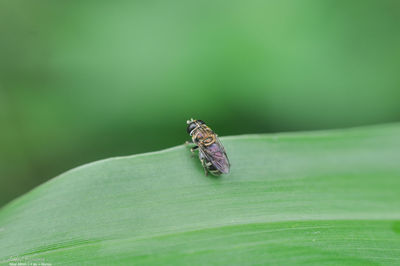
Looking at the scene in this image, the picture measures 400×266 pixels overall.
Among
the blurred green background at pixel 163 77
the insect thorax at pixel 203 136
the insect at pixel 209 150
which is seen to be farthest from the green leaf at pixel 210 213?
the blurred green background at pixel 163 77

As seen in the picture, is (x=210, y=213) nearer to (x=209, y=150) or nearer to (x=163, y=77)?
(x=209, y=150)

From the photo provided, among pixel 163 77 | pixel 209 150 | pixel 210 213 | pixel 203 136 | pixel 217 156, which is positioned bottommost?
pixel 210 213

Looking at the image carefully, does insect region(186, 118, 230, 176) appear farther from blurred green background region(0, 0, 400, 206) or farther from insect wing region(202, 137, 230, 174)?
blurred green background region(0, 0, 400, 206)

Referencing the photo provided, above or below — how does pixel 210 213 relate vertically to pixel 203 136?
below

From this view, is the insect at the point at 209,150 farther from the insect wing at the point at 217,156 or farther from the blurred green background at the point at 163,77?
the blurred green background at the point at 163,77

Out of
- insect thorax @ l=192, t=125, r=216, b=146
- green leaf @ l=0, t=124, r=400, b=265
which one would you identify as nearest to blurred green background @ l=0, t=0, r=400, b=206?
insect thorax @ l=192, t=125, r=216, b=146

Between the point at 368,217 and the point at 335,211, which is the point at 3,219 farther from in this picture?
the point at 368,217

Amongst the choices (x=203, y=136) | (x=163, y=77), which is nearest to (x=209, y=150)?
(x=203, y=136)
